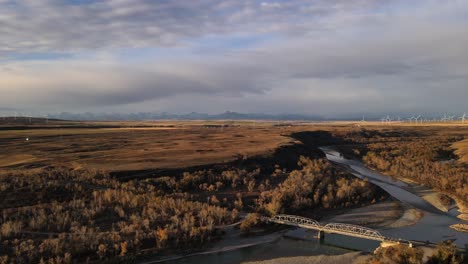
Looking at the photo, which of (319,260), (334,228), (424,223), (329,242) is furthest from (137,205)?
(424,223)

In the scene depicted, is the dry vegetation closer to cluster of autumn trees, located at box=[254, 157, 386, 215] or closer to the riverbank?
cluster of autumn trees, located at box=[254, 157, 386, 215]

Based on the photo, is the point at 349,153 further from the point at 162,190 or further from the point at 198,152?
the point at 162,190

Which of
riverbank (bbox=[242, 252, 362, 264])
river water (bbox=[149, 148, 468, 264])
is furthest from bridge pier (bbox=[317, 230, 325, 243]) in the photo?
riverbank (bbox=[242, 252, 362, 264])

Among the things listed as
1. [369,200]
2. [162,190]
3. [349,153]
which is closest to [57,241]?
[162,190]

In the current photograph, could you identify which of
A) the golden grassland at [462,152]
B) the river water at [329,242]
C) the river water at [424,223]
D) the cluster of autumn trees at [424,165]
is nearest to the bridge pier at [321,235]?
the river water at [329,242]

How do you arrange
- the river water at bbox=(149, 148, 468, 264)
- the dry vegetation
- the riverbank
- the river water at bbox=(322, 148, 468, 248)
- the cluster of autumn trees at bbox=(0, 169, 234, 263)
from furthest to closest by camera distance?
the river water at bbox=(322, 148, 468, 248) → the river water at bbox=(149, 148, 468, 264) → the dry vegetation → the riverbank → the cluster of autumn trees at bbox=(0, 169, 234, 263)

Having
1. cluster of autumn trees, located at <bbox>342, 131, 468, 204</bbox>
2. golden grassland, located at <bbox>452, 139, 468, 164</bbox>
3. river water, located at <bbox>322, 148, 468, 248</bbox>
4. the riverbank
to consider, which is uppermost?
golden grassland, located at <bbox>452, 139, 468, 164</bbox>
